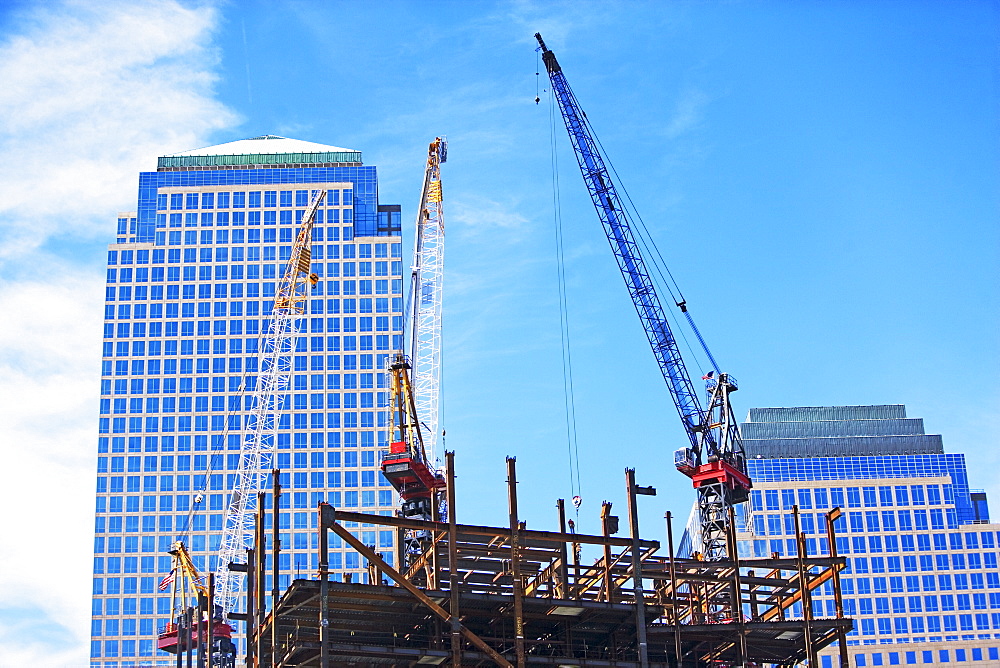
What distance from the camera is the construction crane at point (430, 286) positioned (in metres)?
188

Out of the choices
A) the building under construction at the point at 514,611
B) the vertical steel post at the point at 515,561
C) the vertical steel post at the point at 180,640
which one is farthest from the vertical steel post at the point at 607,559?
the vertical steel post at the point at 180,640

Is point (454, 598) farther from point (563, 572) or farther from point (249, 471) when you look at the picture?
point (249, 471)

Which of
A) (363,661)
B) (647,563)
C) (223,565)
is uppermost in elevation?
(223,565)

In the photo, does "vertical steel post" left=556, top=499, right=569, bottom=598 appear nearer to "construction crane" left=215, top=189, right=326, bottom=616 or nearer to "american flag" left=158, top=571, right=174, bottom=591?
"construction crane" left=215, top=189, right=326, bottom=616

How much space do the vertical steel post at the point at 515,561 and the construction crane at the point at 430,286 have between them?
114m

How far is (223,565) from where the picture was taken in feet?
602

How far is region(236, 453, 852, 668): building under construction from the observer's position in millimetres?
67250

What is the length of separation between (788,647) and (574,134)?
7865cm

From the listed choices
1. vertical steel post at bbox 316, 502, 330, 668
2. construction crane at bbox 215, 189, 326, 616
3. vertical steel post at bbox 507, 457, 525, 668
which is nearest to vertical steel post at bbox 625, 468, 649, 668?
vertical steel post at bbox 507, 457, 525, 668

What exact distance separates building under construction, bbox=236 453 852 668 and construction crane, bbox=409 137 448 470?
352ft

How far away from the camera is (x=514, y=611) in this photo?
69.4 metres

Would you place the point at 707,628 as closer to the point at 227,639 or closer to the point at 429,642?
the point at 429,642

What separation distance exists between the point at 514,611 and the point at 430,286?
13167 cm

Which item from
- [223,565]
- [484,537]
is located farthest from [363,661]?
[223,565]
